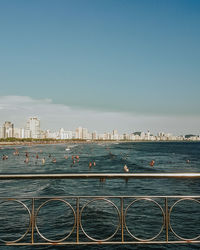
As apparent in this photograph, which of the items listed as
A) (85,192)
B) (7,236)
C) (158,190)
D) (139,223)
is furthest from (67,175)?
(158,190)

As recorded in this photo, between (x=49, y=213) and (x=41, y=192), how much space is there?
27.7 feet

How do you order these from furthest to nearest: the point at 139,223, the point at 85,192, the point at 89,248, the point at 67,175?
the point at 85,192, the point at 139,223, the point at 89,248, the point at 67,175

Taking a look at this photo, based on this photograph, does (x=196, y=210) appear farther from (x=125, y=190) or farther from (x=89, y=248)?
(x=89, y=248)

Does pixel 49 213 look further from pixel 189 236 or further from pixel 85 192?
pixel 189 236

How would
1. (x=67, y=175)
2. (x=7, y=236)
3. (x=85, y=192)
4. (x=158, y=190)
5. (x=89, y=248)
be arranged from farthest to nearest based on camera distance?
(x=158, y=190) < (x=85, y=192) < (x=7, y=236) < (x=89, y=248) < (x=67, y=175)

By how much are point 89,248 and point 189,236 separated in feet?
21.8

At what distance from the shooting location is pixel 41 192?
29469 mm

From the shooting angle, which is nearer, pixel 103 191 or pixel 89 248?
pixel 89 248

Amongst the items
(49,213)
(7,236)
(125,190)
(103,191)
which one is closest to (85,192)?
(103,191)

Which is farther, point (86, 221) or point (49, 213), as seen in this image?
point (49, 213)

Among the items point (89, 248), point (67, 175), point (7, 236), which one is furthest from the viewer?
point (7, 236)

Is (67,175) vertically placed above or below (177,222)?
above

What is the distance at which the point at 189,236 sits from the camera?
16484 mm

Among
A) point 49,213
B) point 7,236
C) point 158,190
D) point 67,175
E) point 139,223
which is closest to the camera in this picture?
point 67,175
